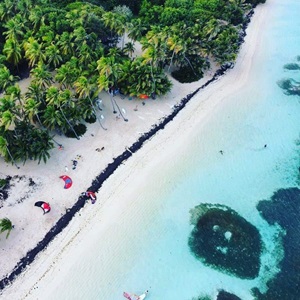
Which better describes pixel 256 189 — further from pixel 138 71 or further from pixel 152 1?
pixel 152 1

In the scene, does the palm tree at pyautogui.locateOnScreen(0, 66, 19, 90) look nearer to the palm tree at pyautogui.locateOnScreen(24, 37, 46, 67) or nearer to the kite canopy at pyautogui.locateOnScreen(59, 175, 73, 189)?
the palm tree at pyautogui.locateOnScreen(24, 37, 46, 67)

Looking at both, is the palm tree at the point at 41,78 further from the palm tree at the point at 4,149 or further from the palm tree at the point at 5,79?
the palm tree at the point at 4,149

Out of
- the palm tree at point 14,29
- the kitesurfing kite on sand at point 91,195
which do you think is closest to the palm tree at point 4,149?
the kitesurfing kite on sand at point 91,195

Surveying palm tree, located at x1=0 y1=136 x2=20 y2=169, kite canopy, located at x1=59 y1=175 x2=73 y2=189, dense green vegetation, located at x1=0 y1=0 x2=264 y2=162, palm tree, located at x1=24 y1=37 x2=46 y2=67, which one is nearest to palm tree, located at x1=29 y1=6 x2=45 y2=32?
dense green vegetation, located at x1=0 y1=0 x2=264 y2=162

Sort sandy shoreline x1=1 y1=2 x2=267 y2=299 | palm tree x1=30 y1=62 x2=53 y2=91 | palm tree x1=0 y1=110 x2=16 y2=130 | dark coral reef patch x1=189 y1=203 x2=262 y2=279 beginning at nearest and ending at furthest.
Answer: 1. sandy shoreline x1=1 y1=2 x2=267 y2=299
2. dark coral reef patch x1=189 y1=203 x2=262 y2=279
3. palm tree x1=0 y1=110 x2=16 y2=130
4. palm tree x1=30 y1=62 x2=53 y2=91

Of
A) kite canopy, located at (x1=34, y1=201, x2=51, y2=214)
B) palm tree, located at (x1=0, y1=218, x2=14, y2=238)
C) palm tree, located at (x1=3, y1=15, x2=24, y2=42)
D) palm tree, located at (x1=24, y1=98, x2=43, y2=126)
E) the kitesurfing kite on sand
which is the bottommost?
the kitesurfing kite on sand

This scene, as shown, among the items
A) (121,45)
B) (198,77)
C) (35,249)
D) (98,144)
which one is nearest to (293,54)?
(198,77)

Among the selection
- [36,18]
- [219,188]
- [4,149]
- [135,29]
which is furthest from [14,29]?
[219,188]
